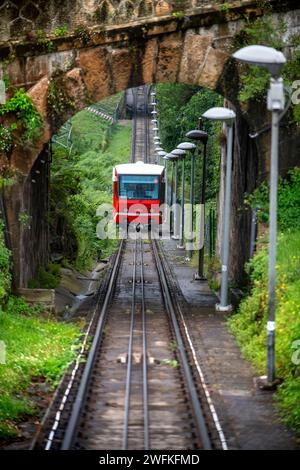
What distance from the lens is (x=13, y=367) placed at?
1864 centimetres

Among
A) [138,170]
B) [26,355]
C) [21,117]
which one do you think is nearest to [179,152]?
[138,170]

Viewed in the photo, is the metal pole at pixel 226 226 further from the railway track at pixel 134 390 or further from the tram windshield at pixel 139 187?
the tram windshield at pixel 139 187

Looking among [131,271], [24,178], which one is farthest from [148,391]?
[131,271]

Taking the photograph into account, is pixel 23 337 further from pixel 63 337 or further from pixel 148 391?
pixel 148 391

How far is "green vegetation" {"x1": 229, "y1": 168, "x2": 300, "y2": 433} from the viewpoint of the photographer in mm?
17266

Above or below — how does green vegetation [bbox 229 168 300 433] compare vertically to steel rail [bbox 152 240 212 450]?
above

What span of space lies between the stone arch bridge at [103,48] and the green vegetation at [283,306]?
3.06m

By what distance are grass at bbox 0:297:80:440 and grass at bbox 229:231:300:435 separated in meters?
3.64

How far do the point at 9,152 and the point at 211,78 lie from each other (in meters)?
5.25

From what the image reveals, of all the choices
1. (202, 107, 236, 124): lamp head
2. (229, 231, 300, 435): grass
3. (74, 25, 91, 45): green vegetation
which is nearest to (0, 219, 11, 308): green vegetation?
(74, 25, 91, 45): green vegetation

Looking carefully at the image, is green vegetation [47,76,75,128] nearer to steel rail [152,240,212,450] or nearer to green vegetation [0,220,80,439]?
green vegetation [0,220,80,439]

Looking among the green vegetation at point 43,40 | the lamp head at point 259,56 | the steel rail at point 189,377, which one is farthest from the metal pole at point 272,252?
the green vegetation at point 43,40

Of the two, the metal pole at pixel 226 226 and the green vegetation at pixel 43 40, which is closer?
the green vegetation at pixel 43 40

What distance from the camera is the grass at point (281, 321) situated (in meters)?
16.9
